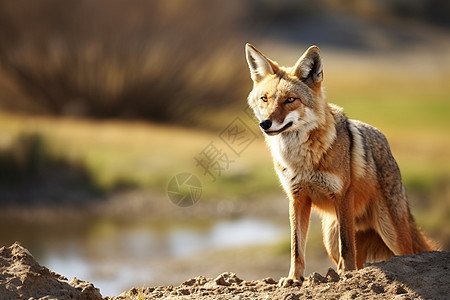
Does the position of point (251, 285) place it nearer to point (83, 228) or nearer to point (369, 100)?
point (83, 228)

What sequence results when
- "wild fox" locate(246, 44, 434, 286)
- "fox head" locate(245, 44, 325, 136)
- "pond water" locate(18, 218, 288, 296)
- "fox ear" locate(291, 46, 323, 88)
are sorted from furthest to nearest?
"pond water" locate(18, 218, 288, 296) < "fox ear" locate(291, 46, 323, 88) < "wild fox" locate(246, 44, 434, 286) < "fox head" locate(245, 44, 325, 136)

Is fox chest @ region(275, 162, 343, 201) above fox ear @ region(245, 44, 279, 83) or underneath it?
underneath

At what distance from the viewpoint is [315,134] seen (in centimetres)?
532

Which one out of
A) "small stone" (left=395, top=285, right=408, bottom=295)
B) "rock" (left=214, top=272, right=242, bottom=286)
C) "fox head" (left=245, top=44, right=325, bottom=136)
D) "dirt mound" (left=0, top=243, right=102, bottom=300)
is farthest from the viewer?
"rock" (left=214, top=272, right=242, bottom=286)

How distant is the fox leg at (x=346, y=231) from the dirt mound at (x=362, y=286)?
0.25m

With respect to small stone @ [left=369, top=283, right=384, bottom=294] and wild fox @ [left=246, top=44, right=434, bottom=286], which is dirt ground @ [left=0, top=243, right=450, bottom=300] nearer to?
small stone @ [left=369, top=283, right=384, bottom=294]

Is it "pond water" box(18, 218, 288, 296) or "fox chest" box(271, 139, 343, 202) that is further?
"pond water" box(18, 218, 288, 296)

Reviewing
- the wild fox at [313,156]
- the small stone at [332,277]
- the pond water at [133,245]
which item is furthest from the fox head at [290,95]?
the pond water at [133,245]

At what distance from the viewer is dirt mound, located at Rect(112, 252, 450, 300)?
4715 millimetres

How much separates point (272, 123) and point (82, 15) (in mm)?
17640

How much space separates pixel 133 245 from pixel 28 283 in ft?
25.4

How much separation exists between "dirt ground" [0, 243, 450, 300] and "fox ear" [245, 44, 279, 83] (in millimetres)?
1955

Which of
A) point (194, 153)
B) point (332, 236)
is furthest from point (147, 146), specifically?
point (332, 236)

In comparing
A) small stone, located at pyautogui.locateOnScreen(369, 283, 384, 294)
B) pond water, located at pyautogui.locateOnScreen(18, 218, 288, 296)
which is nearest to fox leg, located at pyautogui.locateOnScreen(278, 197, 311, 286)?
small stone, located at pyautogui.locateOnScreen(369, 283, 384, 294)
